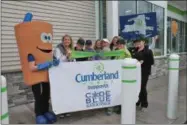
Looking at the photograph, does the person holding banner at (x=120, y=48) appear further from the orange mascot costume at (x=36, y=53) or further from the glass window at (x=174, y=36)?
the glass window at (x=174, y=36)

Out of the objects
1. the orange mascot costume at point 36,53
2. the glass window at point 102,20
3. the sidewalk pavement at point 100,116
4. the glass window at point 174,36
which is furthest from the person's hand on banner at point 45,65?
the glass window at point 174,36

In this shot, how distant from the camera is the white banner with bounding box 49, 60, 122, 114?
14.5ft

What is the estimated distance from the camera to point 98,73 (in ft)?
15.7

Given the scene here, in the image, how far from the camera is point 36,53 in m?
4.20

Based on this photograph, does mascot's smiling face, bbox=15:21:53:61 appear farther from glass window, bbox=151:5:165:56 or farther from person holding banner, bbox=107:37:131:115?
glass window, bbox=151:5:165:56

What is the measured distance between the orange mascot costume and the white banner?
7.6 inches

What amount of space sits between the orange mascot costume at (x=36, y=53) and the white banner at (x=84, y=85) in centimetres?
19

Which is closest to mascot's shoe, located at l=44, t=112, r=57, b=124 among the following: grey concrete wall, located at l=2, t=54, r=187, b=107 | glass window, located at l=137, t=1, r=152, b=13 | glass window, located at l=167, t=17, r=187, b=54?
grey concrete wall, located at l=2, t=54, r=187, b=107

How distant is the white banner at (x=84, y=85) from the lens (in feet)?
14.5

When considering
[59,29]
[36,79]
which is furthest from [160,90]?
[36,79]

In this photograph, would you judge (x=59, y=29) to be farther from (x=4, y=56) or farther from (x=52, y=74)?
(x=52, y=74)

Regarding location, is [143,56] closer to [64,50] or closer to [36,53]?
[64,50]

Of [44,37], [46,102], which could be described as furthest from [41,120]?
[44,37]

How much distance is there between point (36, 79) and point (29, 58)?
38cm
